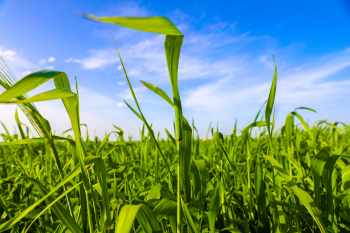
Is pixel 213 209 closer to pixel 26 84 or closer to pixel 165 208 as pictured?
pixel 165 208

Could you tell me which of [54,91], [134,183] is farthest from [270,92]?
[134,183]

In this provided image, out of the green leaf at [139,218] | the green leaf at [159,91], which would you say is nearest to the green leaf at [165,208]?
the green leaf at [139,218]

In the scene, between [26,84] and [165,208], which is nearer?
[26,84]

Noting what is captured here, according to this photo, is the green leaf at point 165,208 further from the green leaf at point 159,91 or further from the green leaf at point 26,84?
the green leaf at point 26,84

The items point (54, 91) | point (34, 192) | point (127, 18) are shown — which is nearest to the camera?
point (127, 18)

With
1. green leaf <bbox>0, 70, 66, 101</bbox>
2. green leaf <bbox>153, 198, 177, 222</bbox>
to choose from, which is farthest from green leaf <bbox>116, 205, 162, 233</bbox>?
green leaf <bbox>0, 70, 66, 101</bbox>

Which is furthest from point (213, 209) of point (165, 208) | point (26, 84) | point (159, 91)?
point (26, 84)

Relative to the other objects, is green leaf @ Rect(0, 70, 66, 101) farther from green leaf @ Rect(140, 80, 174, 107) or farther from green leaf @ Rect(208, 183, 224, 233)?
green leaf @ Rect(208, 183, 224, 233)

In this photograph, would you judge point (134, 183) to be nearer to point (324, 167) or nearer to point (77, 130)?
point (77, 130)

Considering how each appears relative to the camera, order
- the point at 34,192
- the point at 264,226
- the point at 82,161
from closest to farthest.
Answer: the point at 82,161
the point at 264,226
the point at 34,192

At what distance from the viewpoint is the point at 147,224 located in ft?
1.95

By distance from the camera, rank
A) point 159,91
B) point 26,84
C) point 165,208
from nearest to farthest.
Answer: point 26,84
point 159,91
point 165,208

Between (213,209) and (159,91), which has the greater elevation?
(159,91)

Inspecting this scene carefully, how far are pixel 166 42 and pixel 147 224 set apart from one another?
0.47 m
